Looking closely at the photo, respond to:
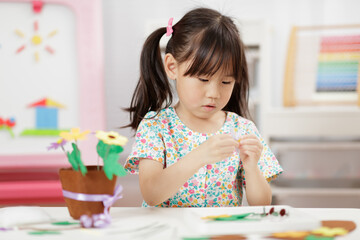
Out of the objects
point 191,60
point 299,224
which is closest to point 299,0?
point 191,60

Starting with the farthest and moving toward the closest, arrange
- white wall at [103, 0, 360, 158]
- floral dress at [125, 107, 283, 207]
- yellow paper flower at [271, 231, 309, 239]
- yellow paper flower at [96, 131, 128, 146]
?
white wall at [103, 0, 360, 158] → floral dress at [125, 107, 283, 207] → yellow paper flower at [96, 131, 128, 146] → yellow paper flower at [271, 231, 309, 239]

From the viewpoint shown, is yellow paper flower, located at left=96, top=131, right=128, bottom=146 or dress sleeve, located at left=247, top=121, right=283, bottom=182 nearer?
yellow paper flower, located at left=96, top=131, right=128, bottom=146

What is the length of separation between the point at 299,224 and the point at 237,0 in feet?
7.71

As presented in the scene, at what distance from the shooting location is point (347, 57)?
8.11 ft

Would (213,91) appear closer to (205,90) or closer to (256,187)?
(205,90)

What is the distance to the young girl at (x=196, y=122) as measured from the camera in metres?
0.95

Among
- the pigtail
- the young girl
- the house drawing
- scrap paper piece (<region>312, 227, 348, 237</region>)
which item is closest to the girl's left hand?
the young girl

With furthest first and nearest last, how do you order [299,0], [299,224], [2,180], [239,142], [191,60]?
[299,0] → [2,180] → [191,60] → [239,142] → [299,224]

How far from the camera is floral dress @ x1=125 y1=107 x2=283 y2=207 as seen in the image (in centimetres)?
108

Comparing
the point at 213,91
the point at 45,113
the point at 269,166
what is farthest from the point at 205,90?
the point at 45,113

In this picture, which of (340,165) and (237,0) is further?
(237,0)

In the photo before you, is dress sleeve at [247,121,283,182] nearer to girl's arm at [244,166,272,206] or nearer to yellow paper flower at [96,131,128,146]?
girl's arm at [244,166,272,206]

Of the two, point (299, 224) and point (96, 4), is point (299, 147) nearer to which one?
point (96, 4)

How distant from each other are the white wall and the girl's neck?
166 cm
